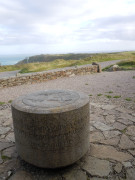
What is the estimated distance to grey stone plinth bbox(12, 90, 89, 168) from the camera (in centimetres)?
255

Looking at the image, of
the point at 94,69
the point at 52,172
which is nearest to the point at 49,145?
the point at 52,172

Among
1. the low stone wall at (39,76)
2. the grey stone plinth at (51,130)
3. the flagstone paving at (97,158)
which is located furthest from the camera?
the low stone wall at (39,76)

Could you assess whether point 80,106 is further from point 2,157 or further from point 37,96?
point 2,157

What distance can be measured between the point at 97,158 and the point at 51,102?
1448mm

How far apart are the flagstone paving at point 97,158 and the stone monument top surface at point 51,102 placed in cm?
116

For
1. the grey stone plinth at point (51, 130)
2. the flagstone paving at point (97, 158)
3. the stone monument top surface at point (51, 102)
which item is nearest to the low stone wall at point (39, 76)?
the flagstone paving at point (97, 158)

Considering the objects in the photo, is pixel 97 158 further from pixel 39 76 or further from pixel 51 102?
pixel 39 76

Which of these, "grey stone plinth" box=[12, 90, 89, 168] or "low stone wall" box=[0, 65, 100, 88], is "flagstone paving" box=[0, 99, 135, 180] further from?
"low stone wall" box=[0, 65, 100, 88]

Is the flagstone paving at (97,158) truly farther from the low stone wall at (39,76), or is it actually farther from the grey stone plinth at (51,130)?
the low stone wall at (39,76)

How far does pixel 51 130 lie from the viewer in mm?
2559

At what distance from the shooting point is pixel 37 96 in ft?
11.0

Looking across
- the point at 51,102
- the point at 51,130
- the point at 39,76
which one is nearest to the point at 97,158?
the point at 51,130

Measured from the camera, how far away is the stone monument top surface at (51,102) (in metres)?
2.63

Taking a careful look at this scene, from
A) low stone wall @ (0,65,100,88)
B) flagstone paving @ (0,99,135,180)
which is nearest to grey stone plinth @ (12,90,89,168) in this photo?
flagstone paving @ (0,99,135,180)
